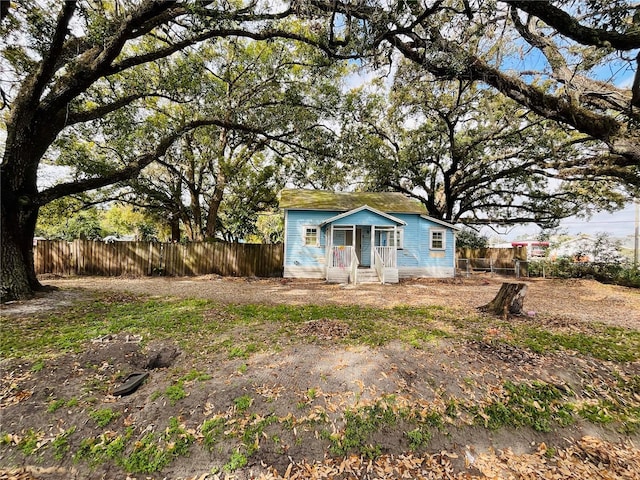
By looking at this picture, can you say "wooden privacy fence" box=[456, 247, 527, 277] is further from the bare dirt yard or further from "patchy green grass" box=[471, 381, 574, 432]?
"patchy green grass" box=[471, 381, 574, 432]

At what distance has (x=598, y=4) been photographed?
11.8 feet

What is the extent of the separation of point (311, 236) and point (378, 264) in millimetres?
3713

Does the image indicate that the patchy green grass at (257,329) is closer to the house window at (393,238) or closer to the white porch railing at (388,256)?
the white porch railing at (388,256)

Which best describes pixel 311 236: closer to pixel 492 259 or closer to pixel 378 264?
pixel 378 264

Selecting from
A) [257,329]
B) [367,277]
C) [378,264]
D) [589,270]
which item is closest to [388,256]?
[378,264]

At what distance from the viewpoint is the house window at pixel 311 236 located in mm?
13883

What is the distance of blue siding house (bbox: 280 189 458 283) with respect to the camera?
12.6 m

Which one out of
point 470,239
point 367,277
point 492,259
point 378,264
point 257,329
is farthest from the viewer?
point 470,239

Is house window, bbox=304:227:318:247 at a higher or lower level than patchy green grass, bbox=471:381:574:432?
higher

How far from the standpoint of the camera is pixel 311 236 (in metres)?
14.0

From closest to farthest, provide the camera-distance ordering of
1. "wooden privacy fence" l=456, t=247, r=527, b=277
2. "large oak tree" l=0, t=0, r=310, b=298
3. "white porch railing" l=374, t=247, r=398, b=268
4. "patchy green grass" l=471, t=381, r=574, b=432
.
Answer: "patchy green grass" l=471, t=381, r=574, b=432
"large oak tree" l=0, t=0, r=310, b=298
"white porch railing" l=374, t=247, r=398, b=268
"wooden privacy fence" l=456, t=247, r=527, b=277

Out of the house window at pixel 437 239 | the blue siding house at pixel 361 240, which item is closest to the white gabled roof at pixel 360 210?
the blue siding house at pixel 361 240

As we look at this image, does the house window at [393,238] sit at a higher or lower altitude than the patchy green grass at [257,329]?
higher

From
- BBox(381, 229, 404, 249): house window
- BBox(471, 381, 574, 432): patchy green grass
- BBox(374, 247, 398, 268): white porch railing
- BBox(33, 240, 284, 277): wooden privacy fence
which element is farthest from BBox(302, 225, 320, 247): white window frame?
BBox(471, 381, 574, 432): patchy green grass
